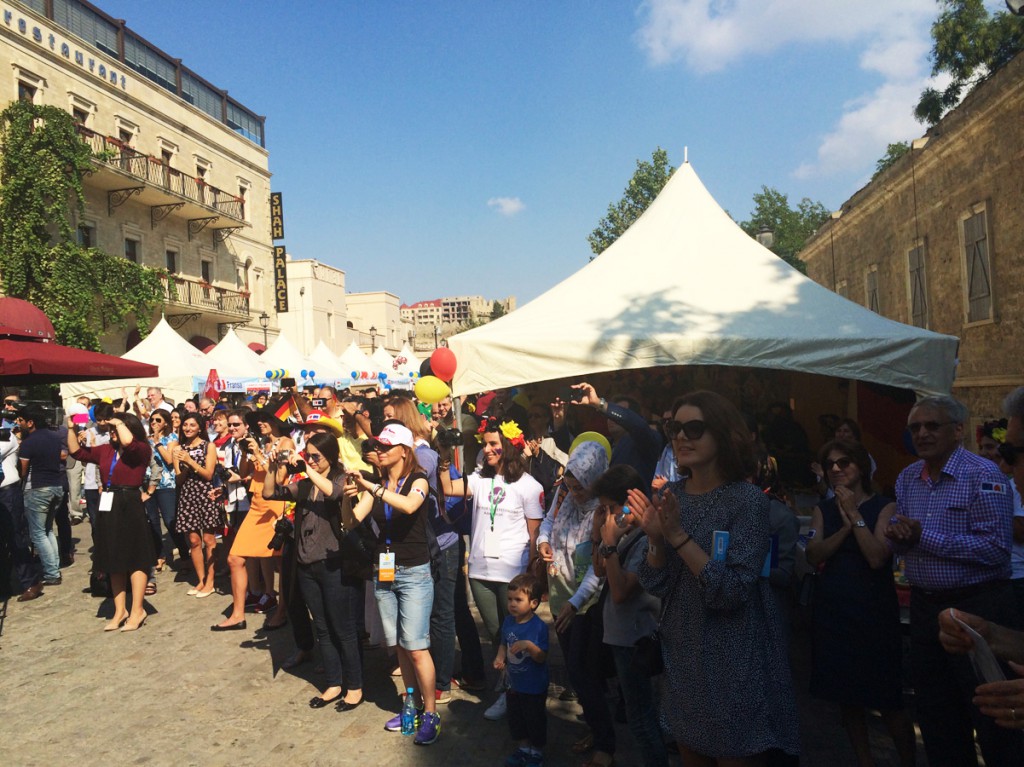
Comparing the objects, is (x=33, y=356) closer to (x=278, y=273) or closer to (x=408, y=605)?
(x=408, y=605)

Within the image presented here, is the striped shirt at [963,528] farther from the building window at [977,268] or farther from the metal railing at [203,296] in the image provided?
the metal railing at [203,296]

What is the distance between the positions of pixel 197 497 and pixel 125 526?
3.53 ft

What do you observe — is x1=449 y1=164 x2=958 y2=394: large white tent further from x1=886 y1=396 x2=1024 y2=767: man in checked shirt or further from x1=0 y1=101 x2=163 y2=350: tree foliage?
x1=0 y1=101 x2=163 y2=350: tree foliage

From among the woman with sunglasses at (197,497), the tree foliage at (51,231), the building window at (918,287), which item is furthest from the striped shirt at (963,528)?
the tree foliage at (51,231)

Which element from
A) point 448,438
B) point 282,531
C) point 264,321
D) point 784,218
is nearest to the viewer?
point 448,438

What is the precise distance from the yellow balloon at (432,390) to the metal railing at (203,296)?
2155cm

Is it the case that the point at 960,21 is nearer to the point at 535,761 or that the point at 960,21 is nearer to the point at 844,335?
the point at 844,335

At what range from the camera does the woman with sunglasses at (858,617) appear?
3.47 m

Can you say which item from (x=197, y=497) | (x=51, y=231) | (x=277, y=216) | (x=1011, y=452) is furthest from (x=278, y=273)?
(x=1011, y=452)

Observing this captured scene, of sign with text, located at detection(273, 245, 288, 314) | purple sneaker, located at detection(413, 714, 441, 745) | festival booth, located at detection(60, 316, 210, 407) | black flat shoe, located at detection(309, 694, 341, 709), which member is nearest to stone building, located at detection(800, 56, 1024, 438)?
purple sneaker, located at detection(413, 714, 441, 745)

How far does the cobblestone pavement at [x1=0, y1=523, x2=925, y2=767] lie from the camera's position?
414 cm

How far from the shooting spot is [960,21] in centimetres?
1983

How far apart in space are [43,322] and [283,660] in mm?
5022

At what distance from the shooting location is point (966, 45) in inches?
783
